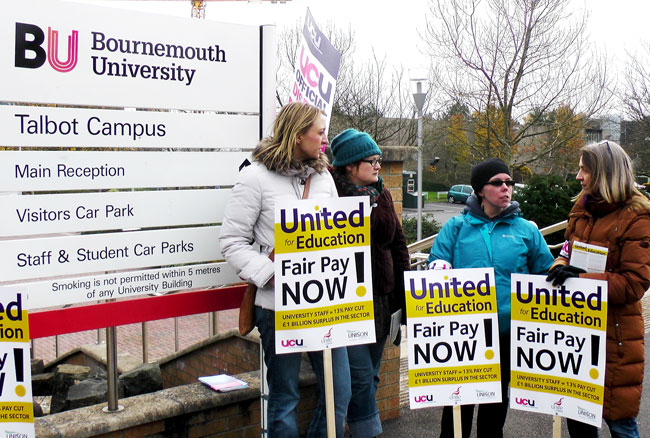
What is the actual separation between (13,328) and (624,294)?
9.23 feet

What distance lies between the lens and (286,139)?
327 centimetres

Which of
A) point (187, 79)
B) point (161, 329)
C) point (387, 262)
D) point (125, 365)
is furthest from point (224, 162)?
point (161, 329)

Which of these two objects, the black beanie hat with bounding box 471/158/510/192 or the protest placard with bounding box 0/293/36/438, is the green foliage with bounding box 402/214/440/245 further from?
the protest placard with bounding box 0/293/36/438

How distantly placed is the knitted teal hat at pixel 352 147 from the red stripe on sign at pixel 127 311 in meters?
0.99

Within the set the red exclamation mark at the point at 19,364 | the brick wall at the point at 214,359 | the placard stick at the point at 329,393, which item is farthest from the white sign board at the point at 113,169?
the brick wall at the point at 214,359

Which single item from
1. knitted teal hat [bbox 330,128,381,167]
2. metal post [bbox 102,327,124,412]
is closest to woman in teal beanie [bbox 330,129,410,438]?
knitted teal hat [bbox 330,128,381,167]

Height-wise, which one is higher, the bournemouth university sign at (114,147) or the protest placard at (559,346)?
the bournemouth university sign at (114,147)

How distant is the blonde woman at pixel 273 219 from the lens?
3.19 m

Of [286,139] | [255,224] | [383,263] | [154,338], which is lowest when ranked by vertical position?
[154,338]

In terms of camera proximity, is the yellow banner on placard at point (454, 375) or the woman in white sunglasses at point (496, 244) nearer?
the yellow banner on placard at point (454, 375)

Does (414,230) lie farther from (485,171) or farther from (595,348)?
(595,348)

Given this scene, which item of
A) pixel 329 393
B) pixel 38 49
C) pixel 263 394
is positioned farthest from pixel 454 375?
pixel 38 49

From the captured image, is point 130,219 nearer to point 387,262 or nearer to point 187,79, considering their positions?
point 187,79

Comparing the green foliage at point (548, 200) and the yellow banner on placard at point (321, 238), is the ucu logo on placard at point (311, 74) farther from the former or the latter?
the green foliage at point (548, 200)
